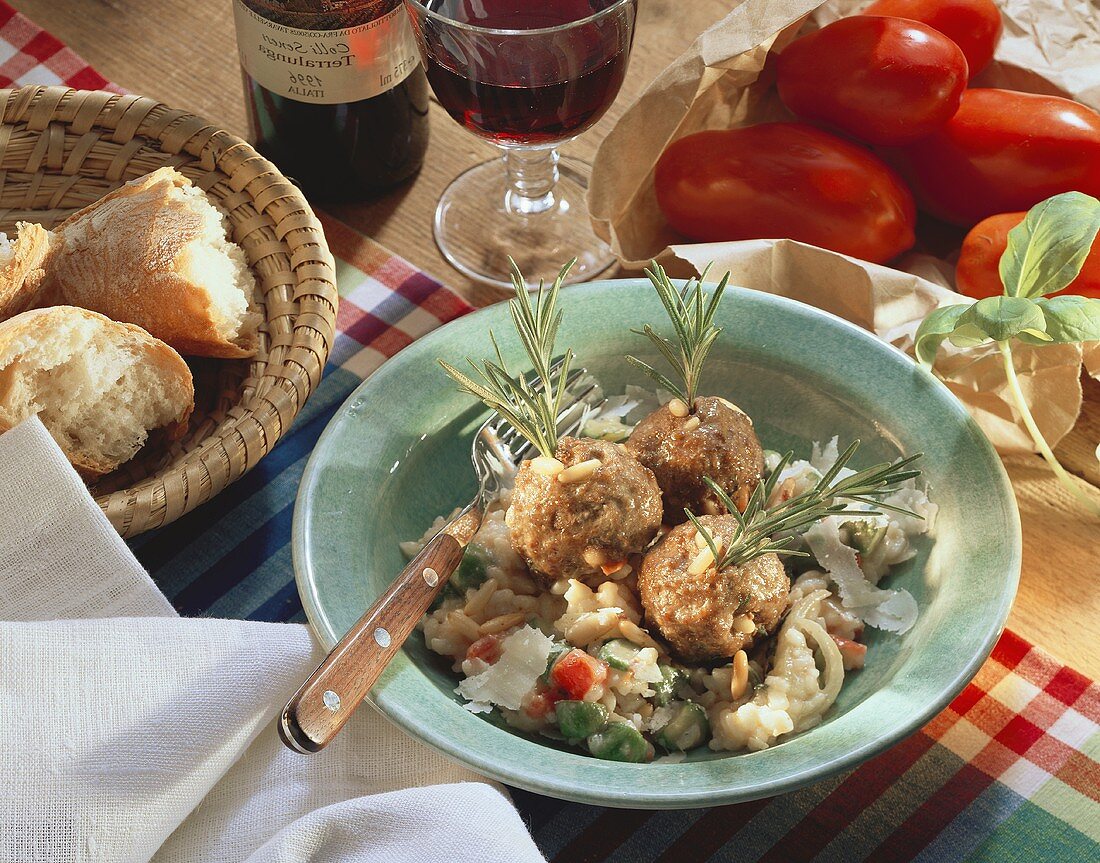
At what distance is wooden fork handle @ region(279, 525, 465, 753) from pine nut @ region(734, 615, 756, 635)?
0.30 m

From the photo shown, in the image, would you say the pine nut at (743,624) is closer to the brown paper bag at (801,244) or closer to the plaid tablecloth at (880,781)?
the plaid tablecloth at (880,781)

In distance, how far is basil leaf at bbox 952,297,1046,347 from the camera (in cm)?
137

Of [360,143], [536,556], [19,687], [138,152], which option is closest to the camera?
[19,687]

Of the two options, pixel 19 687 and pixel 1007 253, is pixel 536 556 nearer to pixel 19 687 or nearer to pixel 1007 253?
pixel 19 687

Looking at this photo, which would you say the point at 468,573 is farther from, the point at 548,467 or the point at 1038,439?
the point at 1038,439

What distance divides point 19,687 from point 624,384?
774mm

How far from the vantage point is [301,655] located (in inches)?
47.5

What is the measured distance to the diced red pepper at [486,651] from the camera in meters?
1.21

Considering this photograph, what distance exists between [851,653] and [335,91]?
1061 mm

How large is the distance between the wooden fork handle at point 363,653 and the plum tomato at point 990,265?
2.80 feet

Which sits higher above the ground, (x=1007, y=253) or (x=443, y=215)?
(x=1007, y=253)

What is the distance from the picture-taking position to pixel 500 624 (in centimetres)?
123

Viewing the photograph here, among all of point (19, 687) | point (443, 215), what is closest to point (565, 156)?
point (443, 215)

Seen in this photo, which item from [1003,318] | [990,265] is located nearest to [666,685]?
[1003,318]
